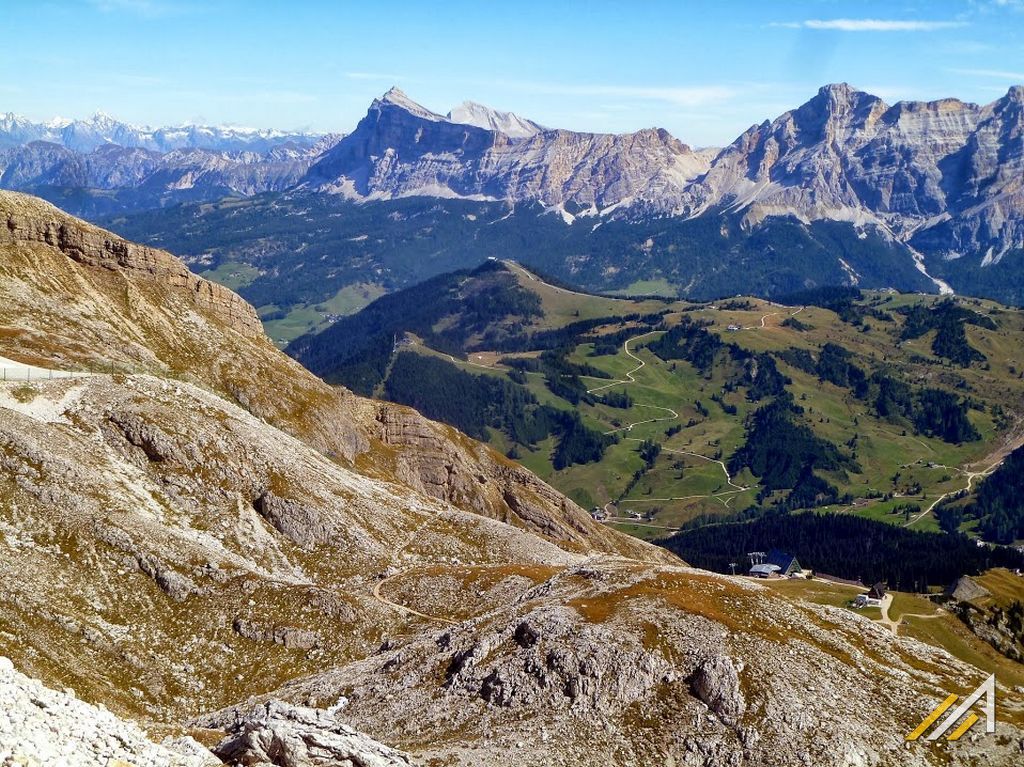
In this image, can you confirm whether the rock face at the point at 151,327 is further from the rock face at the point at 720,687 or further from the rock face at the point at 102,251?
the rock face at the point at 720,687

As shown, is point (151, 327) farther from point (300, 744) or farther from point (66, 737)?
point (66, 737)

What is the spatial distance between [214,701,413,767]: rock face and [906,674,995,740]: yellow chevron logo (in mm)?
41418

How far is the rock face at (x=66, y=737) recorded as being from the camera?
46094mm

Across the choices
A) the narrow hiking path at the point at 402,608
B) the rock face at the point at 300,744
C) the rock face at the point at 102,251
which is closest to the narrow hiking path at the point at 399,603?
the narrow hiking path at the point at 402,608

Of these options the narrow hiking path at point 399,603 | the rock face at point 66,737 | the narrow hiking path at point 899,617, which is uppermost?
the rock face at point 66,737

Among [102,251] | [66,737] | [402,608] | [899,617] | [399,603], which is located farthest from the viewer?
[102,251]

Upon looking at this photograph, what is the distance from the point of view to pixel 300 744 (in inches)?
2366

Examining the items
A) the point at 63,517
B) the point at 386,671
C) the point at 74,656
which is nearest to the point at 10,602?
the point at 74,656

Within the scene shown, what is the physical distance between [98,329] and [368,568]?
6867 cm

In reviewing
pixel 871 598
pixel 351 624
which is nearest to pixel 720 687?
pixel 351 624

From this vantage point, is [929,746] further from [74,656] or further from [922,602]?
[922,602]

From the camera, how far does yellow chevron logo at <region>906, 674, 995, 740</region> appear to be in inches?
3258

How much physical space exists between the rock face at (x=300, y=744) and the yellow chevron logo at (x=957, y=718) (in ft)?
136

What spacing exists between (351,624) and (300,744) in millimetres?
46811
